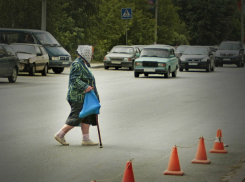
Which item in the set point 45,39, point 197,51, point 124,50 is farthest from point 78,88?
point 124,50

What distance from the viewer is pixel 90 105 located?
932 cm

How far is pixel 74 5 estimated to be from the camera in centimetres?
5475

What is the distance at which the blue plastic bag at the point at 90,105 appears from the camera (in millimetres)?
9281

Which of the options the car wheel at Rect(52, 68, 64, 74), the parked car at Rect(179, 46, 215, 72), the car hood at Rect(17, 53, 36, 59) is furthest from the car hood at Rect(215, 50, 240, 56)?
the car hood at Rect(17, 53, 36, 59)

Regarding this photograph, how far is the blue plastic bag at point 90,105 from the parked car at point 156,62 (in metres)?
21.6

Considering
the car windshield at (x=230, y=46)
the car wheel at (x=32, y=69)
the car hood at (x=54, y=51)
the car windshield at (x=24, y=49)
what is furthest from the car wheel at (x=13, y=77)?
the car windshield at (x=230, y=46)

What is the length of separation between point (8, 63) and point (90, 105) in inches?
619

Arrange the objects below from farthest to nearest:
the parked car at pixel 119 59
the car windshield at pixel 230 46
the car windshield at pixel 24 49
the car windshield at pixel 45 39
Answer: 1. the car windshield at pixel 230 46
2. the parked car at pixel 119 59
3. the car windshield at pixel 45 39
4. the car windshield at pixel 24 49

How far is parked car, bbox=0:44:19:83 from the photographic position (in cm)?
2410

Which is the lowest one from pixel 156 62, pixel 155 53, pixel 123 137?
pixel 123 137

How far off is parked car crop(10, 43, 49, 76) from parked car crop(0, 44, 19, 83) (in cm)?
468

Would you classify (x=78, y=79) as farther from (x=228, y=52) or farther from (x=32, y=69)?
(x=228, y=52)

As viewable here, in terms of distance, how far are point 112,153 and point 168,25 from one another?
63011mm

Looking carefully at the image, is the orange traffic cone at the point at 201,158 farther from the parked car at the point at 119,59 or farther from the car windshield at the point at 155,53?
the parked car at the point at 119,59
